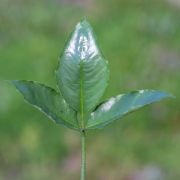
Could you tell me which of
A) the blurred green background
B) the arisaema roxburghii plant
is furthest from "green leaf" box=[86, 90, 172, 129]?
the blurred green background

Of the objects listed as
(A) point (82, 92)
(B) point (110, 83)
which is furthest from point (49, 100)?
(B) point (110, 83)

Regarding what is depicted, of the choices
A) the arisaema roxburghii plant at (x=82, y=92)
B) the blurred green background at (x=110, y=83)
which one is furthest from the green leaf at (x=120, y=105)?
the blurred green background at (x=110, y=83)

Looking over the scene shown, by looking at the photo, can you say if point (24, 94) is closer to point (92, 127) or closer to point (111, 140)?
point (92, 127)

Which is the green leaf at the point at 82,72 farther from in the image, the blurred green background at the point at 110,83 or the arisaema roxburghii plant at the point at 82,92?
the blurred green background at the point at 110,83

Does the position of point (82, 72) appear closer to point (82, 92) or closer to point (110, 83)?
point (82, 92)

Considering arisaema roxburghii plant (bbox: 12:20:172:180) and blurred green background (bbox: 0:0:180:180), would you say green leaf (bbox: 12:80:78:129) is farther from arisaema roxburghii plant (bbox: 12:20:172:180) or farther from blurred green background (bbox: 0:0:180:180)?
blurred green background (bbox: 0:0:180:180)

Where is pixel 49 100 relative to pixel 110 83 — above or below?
below
